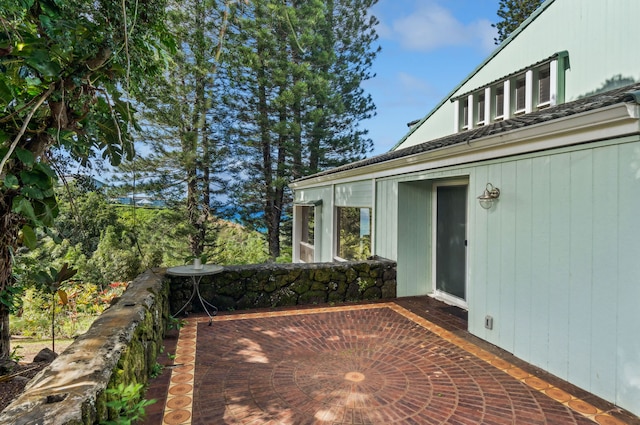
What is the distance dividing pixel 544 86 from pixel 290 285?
6569 mm

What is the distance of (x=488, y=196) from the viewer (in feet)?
15.7

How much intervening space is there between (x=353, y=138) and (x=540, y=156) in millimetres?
15177

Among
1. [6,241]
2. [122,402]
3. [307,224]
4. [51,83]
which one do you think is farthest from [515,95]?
[6,241]

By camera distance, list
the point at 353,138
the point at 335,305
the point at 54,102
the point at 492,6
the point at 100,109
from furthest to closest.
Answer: the point at 353,138
the point at 492,6
the point at 335,305
the point at 100,109
the point at 54,102

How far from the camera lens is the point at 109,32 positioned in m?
3.18

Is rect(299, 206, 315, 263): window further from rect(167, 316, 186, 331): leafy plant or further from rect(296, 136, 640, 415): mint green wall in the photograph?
rect(296, 136, 640, 415): mint green wall

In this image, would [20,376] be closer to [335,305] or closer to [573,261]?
[335,305]

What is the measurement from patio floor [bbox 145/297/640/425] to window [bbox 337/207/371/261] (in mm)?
3092

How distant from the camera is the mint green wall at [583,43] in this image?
5496 mm

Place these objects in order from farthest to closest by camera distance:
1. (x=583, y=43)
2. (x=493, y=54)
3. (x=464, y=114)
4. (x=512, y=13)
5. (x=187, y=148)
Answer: (x=187, y=148) < (x=512, y=13) < (x=464, y=114) < (x=493, y=54) < (x=583, y=43)

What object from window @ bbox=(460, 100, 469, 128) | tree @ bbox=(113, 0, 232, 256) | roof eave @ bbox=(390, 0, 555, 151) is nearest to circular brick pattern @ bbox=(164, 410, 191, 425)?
window @ bbox=(460, 100, 469, 128)

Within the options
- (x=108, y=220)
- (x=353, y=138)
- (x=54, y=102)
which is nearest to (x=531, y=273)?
(x=54, y=102)

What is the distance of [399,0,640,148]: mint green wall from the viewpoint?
550 centimetres

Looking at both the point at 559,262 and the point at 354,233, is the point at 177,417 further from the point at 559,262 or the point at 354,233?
the point at 354,233
